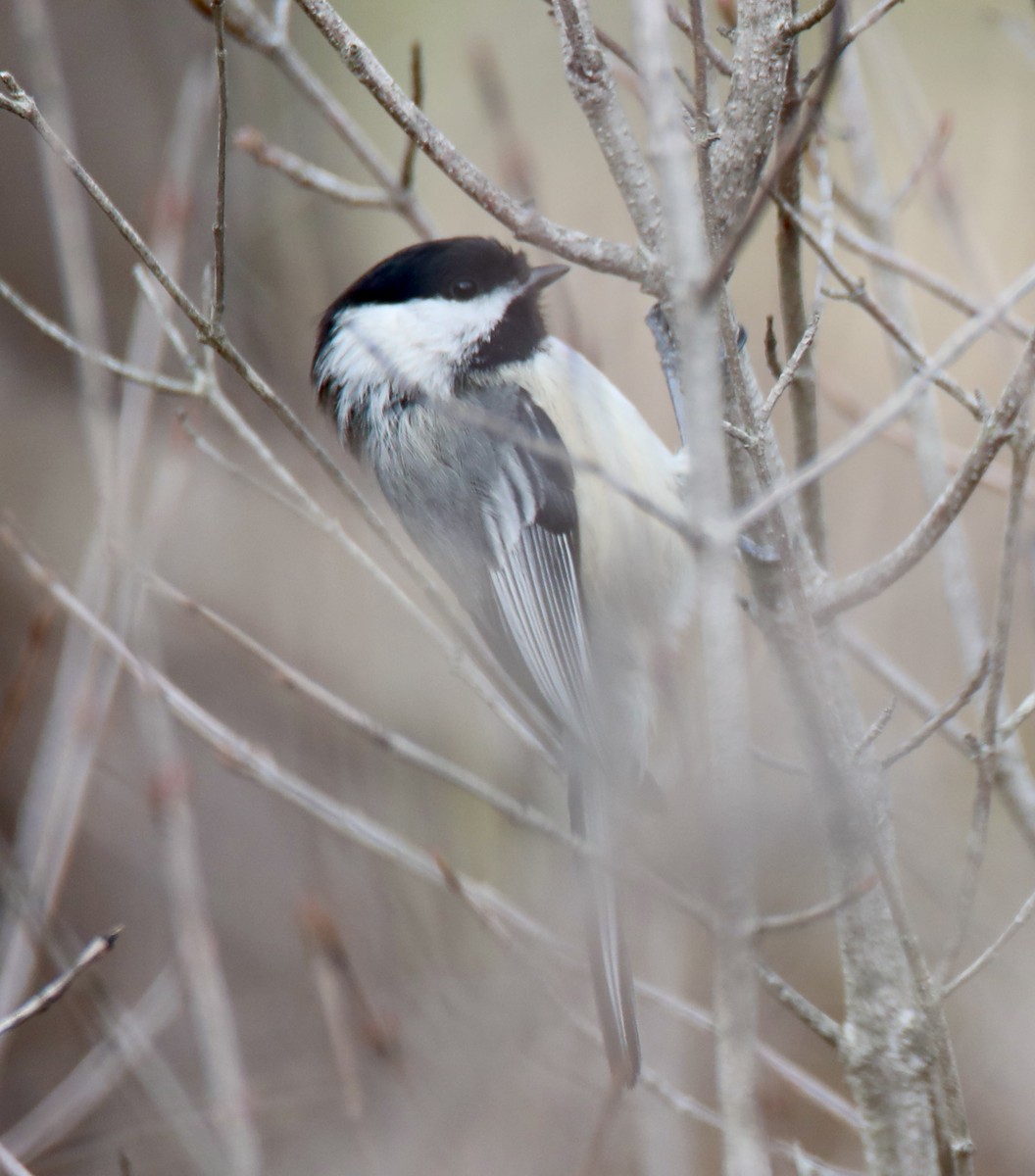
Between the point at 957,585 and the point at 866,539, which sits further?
the point at 866,539

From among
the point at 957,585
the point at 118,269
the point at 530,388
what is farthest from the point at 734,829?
the point at 118,269

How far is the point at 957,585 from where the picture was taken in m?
1.64

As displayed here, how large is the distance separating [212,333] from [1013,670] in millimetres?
2561

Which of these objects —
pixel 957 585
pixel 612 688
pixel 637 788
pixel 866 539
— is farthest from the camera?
pixel 866 539

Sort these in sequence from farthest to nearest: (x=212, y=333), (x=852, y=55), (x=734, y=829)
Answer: (x=852, y=55), (x=212, y=333), (x=734, y=829)

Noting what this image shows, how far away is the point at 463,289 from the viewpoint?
204 cm

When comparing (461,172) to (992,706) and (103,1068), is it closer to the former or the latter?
(992,706)

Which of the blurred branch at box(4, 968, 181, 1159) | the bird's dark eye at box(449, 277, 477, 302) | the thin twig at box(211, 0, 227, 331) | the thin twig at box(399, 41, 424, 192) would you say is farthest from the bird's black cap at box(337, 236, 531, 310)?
the blurred branch at box(4, 968, 181, 1159)

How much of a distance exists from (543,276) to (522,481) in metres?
0.35

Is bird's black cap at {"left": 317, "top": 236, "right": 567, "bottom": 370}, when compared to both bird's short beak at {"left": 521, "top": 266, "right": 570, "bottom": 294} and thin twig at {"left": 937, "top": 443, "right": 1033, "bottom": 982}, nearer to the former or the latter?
bird's short beak at {"left": 521, "top": 266, "right": 570, "bottom": 294}

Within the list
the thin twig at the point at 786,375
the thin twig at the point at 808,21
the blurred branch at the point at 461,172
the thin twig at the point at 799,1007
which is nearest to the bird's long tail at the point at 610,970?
the thin twig at the point at 799,1007

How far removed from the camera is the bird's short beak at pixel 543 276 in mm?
2000

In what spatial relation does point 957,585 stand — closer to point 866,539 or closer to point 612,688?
point 612,688

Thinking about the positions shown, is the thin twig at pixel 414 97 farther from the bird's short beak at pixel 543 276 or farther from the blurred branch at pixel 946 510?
the blurred branch at pixel 946 510
